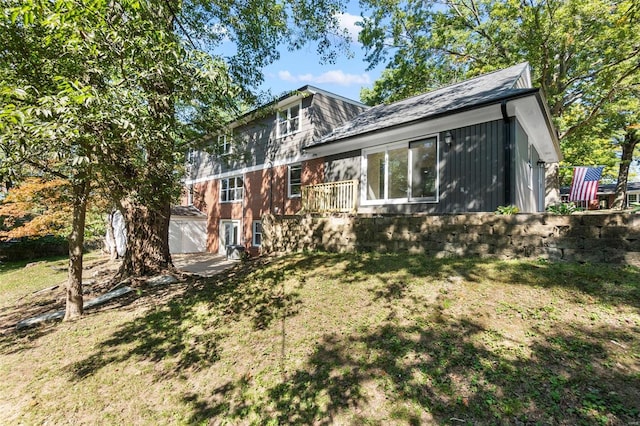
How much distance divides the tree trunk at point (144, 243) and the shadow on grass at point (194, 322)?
220cm

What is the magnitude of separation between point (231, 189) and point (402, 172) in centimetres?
1092

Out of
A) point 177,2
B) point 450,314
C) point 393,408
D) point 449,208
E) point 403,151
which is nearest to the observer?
point 393,408

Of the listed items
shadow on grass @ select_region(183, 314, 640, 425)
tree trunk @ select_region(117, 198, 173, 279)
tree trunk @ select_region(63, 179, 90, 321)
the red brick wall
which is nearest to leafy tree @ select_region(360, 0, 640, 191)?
the red brick wall

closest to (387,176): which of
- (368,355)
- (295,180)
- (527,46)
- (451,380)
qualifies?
(295,180)

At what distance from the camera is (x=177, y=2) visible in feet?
21.7

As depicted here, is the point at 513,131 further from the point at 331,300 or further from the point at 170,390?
the point at 170,390

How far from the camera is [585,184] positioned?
1689 centimetres

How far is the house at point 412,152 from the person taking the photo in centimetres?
721

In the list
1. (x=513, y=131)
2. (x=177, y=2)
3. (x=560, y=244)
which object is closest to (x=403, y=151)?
(x=513, y=131)

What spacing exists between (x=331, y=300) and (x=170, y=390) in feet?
8.46

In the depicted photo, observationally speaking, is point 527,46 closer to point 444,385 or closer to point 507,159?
point 507,159

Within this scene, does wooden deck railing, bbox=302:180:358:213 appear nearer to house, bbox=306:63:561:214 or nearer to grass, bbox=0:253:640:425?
house, bbox=306:63:561:214

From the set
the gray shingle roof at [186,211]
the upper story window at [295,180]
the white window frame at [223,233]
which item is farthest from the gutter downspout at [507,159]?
the gray shingle roof at [186,211]

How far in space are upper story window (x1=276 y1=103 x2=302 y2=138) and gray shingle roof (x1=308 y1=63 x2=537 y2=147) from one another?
123 inches
